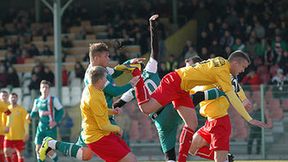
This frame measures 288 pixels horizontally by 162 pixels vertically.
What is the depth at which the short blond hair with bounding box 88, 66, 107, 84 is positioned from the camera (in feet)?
41.7

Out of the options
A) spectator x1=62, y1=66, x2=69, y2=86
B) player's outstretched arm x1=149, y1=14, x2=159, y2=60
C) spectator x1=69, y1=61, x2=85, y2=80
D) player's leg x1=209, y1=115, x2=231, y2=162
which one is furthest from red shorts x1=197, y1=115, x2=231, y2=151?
spectator x1=62, y1=66, x2=69, y2=86

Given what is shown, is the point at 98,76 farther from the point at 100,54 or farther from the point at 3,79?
the point at 3,79

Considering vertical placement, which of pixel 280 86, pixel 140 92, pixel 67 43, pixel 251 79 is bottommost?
pixel 280 86

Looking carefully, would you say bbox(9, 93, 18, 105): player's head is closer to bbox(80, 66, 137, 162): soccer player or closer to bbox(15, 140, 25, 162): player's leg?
bbox(15, 140, 25, 162): player's leg

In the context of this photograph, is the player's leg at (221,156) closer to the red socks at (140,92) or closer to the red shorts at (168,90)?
the red shorts at (168,90)

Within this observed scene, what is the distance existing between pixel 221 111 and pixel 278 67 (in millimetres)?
11270

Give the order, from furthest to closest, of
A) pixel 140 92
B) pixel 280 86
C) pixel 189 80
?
pixel 280 86 → pixel 140 92 → pixel 189 80

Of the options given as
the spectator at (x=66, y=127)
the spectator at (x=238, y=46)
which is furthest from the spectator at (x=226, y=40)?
the spectator at (x=66, y=127)

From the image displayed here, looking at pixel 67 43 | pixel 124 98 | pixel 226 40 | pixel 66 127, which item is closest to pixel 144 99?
pixel 124 98

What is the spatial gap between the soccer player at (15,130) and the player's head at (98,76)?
24.7ft

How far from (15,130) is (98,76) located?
7.98 metres

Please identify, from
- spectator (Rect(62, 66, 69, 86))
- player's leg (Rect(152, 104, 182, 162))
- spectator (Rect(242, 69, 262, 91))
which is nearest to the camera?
player's leg (Rect(152, 104, 182, 162))

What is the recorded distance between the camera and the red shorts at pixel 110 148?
42.4 ft

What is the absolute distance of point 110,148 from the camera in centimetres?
1293
